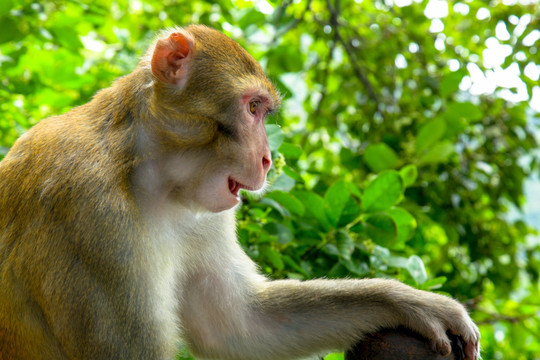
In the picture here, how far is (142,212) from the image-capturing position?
239 centimetres

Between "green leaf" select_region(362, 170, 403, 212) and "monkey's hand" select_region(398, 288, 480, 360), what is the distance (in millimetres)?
484

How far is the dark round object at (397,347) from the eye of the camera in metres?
1.91

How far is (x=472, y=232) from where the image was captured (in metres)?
5.05

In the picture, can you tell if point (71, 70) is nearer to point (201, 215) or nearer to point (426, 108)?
point (201, 215)

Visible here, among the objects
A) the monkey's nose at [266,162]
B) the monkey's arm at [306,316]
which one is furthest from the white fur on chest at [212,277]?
the monkey's nose at [266,162]

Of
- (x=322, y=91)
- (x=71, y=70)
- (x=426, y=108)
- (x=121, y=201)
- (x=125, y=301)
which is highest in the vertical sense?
(x=121, y=201)

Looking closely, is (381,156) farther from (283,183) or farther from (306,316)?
(306,316)

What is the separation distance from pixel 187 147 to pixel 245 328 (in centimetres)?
93

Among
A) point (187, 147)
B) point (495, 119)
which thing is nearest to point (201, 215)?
point (187, 147)

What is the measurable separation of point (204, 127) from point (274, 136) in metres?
0.52

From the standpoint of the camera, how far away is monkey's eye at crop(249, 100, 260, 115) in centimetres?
252

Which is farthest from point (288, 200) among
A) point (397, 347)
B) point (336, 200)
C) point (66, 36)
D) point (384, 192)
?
point (66, 36)

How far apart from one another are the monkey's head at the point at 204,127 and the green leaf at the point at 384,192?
65 cm

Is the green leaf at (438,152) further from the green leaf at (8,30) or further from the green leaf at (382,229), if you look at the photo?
the green leaf at (8,30)
